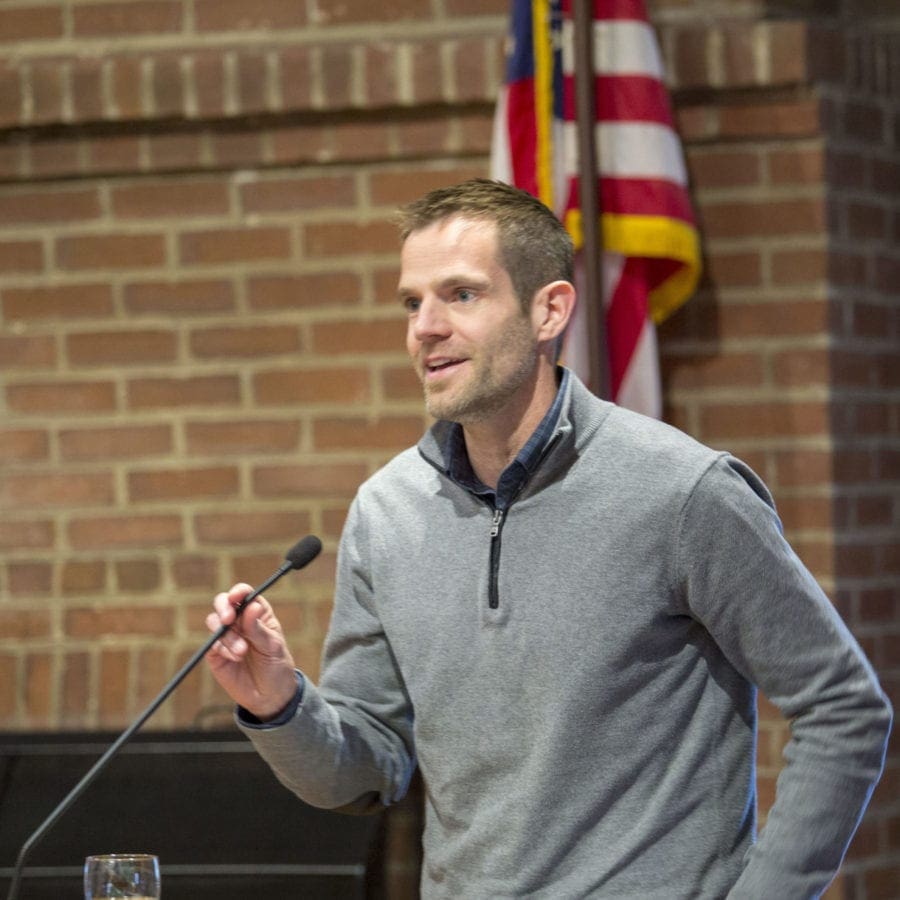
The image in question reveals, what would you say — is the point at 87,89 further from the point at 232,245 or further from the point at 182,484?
the point at 182,484

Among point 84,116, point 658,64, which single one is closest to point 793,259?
point 658,64

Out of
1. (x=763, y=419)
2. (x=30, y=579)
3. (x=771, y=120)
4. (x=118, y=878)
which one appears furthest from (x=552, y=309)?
(x=30, y=579)

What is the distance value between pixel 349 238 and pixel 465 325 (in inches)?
51.3

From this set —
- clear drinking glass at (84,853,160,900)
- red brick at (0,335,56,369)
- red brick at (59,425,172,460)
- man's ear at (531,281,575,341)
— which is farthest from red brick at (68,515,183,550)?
clear drinking glass at (84,853,160,900)

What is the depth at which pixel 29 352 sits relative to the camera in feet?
10.6

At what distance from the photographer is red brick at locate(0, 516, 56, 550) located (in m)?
3.23

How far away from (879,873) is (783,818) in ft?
4.92

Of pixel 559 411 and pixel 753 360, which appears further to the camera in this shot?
pixel 753 360

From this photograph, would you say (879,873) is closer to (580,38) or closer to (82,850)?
(82,850)

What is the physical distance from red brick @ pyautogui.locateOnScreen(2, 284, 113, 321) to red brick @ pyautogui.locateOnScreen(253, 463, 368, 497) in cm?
49

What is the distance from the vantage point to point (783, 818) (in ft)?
5.59

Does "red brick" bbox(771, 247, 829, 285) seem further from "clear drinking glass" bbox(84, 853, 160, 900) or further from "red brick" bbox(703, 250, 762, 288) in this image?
"clear drinking glass" bbox(84, 853, 160, 900)

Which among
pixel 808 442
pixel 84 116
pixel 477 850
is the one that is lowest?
pixel 477 850

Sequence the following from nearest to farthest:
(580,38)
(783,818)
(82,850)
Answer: (783,818), (82,850), (580,38)
